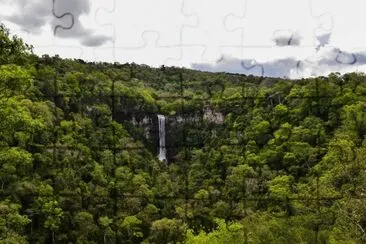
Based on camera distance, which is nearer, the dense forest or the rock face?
the dense forest

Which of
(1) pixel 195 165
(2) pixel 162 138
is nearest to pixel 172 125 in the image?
(2) pixel 162 138

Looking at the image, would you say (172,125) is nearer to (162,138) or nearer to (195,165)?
(162,138)

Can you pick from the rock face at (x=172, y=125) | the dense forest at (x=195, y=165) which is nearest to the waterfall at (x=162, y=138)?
the rock face at (x=172, y=125)

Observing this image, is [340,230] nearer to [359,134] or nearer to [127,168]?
[359,134]

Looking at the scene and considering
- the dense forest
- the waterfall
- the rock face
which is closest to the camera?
the dense forest

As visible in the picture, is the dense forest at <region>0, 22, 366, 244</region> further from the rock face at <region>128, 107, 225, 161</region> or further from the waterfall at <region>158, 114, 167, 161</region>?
the waterfall at <region>158, 114, 167, 161</region>

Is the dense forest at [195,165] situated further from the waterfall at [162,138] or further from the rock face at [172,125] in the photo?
the waterfall at [162,138]

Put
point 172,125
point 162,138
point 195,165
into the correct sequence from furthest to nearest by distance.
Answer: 1. point 162,138
2. point 172,125
3. point 195,165

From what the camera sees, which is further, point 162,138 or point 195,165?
point 162,138

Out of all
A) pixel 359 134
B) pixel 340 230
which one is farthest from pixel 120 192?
pixel 340 230

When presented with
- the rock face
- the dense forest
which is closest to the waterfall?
the rock face
